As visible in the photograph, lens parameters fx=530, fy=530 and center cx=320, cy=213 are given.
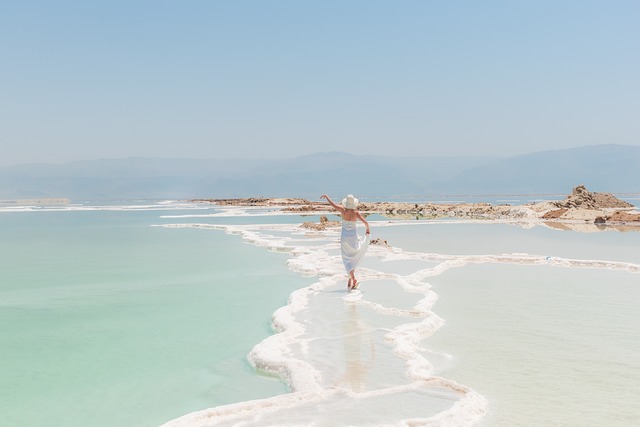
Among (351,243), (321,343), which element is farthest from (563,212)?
(321,343)

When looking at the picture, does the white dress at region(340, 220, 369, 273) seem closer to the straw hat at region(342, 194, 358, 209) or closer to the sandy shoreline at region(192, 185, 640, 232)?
the straw hat at region(342, 194, 358, 209)

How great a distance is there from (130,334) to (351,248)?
5218mm

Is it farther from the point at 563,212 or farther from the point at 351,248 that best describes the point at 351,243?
the point at 563,212

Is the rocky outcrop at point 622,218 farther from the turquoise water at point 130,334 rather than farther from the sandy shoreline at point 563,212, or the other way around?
the turquoise water at point 130,334

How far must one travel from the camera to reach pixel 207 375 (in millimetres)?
6695

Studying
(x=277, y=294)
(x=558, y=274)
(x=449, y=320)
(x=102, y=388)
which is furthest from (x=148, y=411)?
(x=558, y=274)

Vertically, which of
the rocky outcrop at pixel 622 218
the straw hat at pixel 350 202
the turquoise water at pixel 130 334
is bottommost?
the turquoise water at pixel 130 334

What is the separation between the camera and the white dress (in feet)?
39.3

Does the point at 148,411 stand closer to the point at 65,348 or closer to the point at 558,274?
the point at 65,348

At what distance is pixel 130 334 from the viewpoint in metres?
8.57

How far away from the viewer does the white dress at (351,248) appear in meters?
12.0

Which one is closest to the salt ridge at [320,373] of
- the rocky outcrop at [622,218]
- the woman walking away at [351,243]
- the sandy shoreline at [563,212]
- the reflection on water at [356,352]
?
the reflection on water at [356,352]

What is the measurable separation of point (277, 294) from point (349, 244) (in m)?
1.97

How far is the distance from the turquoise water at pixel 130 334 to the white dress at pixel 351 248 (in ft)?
5.54
